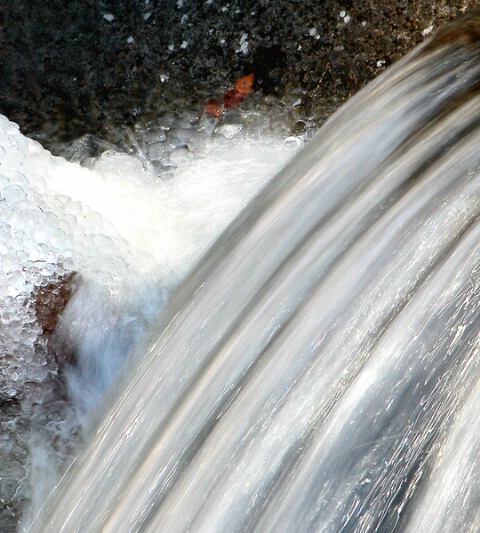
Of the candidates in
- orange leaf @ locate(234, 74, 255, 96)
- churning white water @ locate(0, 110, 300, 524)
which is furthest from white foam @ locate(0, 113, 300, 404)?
orange leaf @ locate(234, 74, 255, 96)

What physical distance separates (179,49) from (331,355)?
3.55 feet

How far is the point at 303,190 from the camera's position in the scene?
1.74m

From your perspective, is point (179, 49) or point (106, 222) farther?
point (179, 49)

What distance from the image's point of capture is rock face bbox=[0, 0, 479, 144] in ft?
6.91

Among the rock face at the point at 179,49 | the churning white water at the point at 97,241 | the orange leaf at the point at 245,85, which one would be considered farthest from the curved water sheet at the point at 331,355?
the orange leaf at the point at 245,85

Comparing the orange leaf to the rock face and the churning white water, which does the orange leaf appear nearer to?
the rock face

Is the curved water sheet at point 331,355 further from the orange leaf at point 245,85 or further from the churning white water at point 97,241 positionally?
the orange leaf at point 245,85

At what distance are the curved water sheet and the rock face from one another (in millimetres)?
279

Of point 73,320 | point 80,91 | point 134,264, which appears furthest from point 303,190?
point 80,91

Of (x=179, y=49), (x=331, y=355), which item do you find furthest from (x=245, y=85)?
(x=331, y=355)

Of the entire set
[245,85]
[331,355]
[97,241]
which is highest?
[245,85]

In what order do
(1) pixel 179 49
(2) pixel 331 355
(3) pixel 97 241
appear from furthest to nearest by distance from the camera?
(1) pixel 179 49, (3) pixel 97 241, (2) pixel 331 355

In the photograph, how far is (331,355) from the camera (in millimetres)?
1419

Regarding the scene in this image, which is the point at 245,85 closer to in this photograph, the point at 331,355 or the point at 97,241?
the point at 97,241
